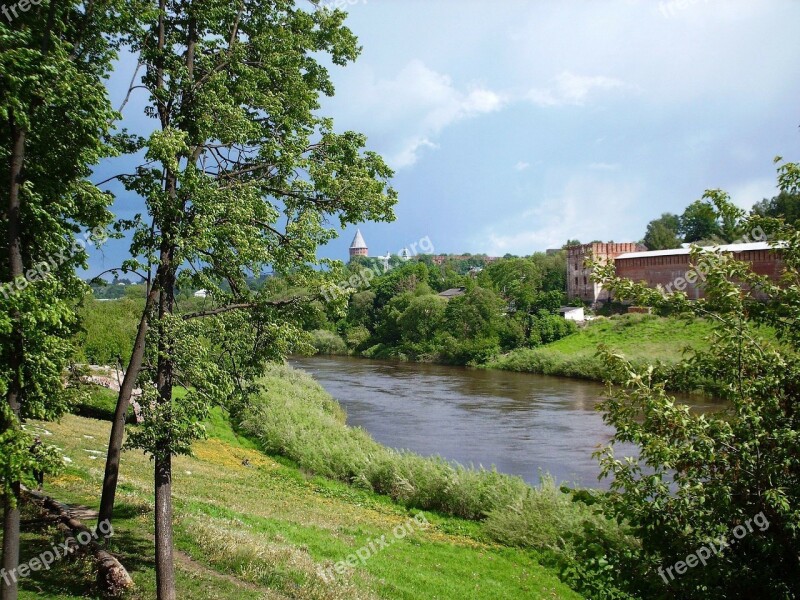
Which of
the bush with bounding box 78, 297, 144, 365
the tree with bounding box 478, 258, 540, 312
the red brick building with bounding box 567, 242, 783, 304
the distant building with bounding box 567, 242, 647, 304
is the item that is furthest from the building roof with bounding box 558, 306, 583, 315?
the bush with bounding box 78, 297, 144, 365

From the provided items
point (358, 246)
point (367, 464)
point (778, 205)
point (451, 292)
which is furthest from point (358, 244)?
point (367, 464)

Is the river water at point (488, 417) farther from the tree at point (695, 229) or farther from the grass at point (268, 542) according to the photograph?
the tree at point (695, 229)

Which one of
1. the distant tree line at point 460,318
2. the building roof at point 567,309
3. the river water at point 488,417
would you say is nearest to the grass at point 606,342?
the river water at point 488,417

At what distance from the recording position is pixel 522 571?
14.8 meters

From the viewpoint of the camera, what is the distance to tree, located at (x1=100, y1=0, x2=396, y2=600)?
8.70 m

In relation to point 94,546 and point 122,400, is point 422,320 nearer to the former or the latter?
point 94,546

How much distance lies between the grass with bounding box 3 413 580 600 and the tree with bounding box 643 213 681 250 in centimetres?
9741

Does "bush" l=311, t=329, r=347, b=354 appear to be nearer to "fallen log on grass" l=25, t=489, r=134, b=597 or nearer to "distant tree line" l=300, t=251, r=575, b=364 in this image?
"distant tree line" l=300, t=251, r=575, b=364

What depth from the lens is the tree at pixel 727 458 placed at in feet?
20.2

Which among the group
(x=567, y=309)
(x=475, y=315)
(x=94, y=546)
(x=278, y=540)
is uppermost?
(x=567, y=309)

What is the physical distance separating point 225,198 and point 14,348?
368 centimetres

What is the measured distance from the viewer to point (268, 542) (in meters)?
12.0

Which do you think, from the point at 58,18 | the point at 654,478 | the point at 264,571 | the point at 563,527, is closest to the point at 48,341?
the point at 58,18

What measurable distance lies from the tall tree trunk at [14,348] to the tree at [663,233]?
11053 cm
